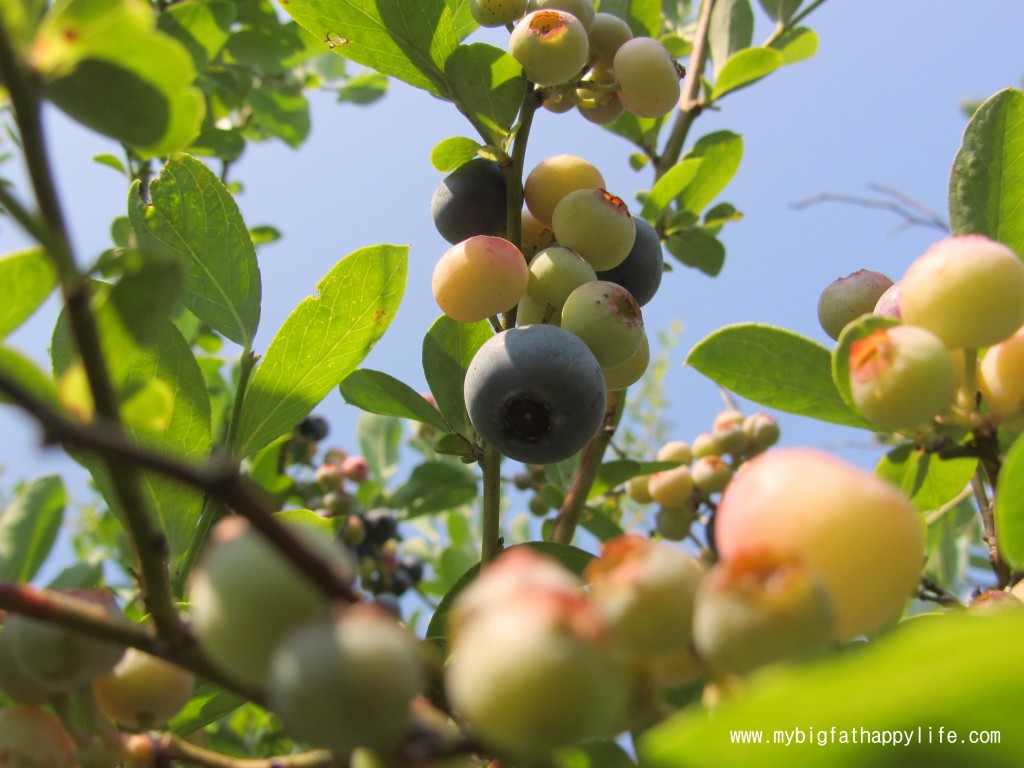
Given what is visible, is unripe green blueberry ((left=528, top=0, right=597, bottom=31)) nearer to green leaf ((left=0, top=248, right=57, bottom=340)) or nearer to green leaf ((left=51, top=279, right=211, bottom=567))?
green leaf ((left=51, top=279, right=211, bottom=567))

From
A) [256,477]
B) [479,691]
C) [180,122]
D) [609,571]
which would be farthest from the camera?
[256,477]

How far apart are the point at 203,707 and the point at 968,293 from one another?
84 centimetres

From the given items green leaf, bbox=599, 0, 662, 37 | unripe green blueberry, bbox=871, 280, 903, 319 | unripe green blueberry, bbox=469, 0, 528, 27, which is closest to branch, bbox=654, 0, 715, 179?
green leaf, bbox=599, 0, 662, 37

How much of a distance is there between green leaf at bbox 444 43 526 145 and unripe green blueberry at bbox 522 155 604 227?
8 cm

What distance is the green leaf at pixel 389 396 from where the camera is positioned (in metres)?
1.42

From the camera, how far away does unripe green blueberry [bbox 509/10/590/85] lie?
1195mm

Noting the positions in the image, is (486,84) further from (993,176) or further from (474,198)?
(993,176)

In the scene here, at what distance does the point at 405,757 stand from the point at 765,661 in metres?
0.19

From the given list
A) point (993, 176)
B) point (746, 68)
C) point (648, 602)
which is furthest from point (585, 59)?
point (648, 602)

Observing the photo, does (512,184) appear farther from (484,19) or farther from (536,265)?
(484,19)

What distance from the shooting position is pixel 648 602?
458 millimetres

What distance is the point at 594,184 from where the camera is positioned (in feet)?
4.24

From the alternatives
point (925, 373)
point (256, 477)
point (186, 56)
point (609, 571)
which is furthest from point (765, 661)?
point (256, 477)

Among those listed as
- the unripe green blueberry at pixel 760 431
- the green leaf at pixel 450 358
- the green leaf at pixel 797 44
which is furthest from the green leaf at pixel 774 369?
the green leaf at pixel 797 44
